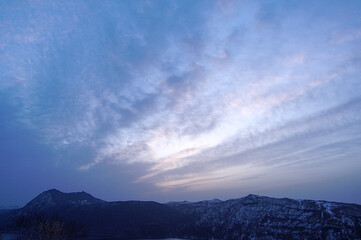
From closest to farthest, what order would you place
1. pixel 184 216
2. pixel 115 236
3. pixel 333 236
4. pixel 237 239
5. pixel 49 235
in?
pixel 49 235, pixel 333 236, pixel 237 239, pixel 115 236, pixel 184 216

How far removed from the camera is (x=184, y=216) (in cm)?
18925

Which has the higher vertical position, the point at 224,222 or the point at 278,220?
the point at 278,220

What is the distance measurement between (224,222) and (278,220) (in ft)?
138

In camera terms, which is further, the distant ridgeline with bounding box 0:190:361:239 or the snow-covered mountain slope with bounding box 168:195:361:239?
the distant ridgeline with bounding box 0:190:361:239

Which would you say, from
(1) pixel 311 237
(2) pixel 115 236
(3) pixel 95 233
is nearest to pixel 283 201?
(1) pixel 311 237

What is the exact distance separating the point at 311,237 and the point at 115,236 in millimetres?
128563

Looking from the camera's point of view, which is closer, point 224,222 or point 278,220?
point 278,220

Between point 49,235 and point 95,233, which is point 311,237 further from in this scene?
point 95,233

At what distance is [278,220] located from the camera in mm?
121875

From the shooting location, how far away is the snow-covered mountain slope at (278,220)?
99.4 m

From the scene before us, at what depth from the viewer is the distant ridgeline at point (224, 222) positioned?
337 ft

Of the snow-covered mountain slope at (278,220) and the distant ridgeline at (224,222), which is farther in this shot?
the distant ridgeline at (224,222)

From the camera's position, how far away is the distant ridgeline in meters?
103

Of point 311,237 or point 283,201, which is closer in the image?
point 311,237
